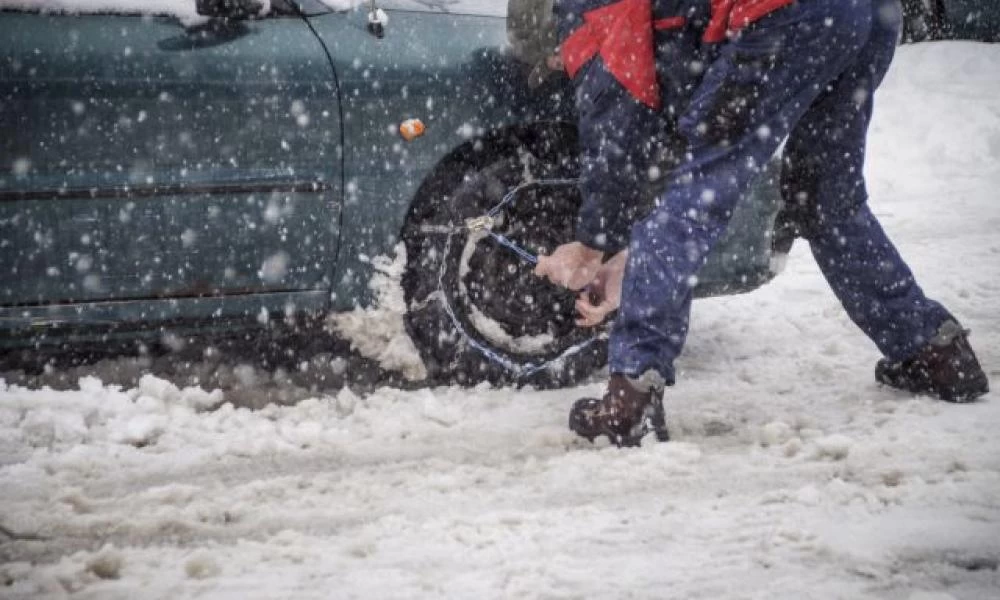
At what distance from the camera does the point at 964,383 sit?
261 cm

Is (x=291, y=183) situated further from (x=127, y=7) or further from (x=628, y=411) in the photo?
(x=628, y=411)

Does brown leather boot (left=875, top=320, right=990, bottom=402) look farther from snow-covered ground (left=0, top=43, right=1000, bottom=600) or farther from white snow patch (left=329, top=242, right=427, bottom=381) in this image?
white snow patch (left=329, top=242, right=427, bottom=381)

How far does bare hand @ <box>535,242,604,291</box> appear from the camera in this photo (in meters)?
2.63

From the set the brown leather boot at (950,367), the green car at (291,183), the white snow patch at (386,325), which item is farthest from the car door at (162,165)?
the brown leather boot at (950,367)

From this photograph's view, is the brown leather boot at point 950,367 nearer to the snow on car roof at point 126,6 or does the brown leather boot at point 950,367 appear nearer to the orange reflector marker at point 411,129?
the orange reflector marker at point 411,129

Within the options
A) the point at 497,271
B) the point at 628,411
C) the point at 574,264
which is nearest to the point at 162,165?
the point at 497,271

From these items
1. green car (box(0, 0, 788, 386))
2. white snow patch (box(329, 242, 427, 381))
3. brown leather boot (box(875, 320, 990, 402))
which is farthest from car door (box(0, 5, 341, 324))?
brown leather boot (box(875, 320, 990, 402))

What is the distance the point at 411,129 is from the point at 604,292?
0.83 meters

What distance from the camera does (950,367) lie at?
8.57 ft

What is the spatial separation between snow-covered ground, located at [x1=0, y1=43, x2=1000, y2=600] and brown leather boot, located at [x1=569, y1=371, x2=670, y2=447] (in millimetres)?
55

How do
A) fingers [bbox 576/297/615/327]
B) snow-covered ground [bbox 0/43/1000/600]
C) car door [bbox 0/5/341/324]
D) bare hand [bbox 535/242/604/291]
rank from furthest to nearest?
fingers [bbox 576/297/615/327], bare hand [bbox 535/242/604/291], car door [bbox 0/5/341/324], snow-covered ground [bbox 0/43/1000/600]

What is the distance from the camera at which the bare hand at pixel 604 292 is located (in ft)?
8.86

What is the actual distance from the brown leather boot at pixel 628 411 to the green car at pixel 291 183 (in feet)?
2.09

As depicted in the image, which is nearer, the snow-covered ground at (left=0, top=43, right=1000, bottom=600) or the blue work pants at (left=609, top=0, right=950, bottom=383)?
the snow-covered ground at (left=0, top=43, right=1000, bottom=600)
